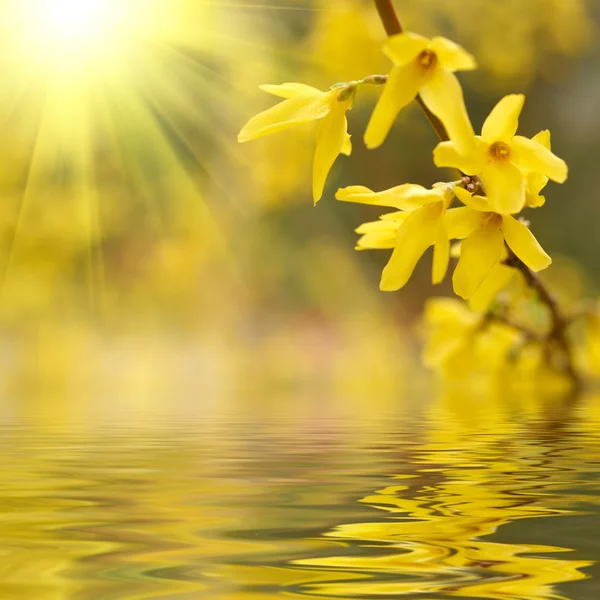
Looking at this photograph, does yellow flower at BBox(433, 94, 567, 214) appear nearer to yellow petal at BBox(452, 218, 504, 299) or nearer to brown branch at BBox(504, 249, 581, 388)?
yellow petal at BBox(452, 218, 504, 299)

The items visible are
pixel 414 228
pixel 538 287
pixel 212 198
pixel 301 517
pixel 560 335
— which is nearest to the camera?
pixel 301 517

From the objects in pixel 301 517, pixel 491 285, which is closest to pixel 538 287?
pixel 491 285

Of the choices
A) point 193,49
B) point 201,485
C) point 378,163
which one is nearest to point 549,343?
point 201,485

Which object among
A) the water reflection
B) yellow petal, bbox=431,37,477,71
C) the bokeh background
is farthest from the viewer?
the bokeh background

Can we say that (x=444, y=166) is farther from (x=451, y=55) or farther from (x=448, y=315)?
(x=448, y=315)

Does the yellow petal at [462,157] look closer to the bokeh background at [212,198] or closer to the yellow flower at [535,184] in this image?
the yellow flower at [535,184]

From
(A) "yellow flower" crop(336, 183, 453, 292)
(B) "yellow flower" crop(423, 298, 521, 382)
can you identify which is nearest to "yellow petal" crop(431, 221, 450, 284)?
(A) "yellow flower" crop(336, 183, 453, 292)

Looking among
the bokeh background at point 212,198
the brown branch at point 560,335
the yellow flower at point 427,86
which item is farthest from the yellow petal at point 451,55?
the bokeh background at point 212,198
